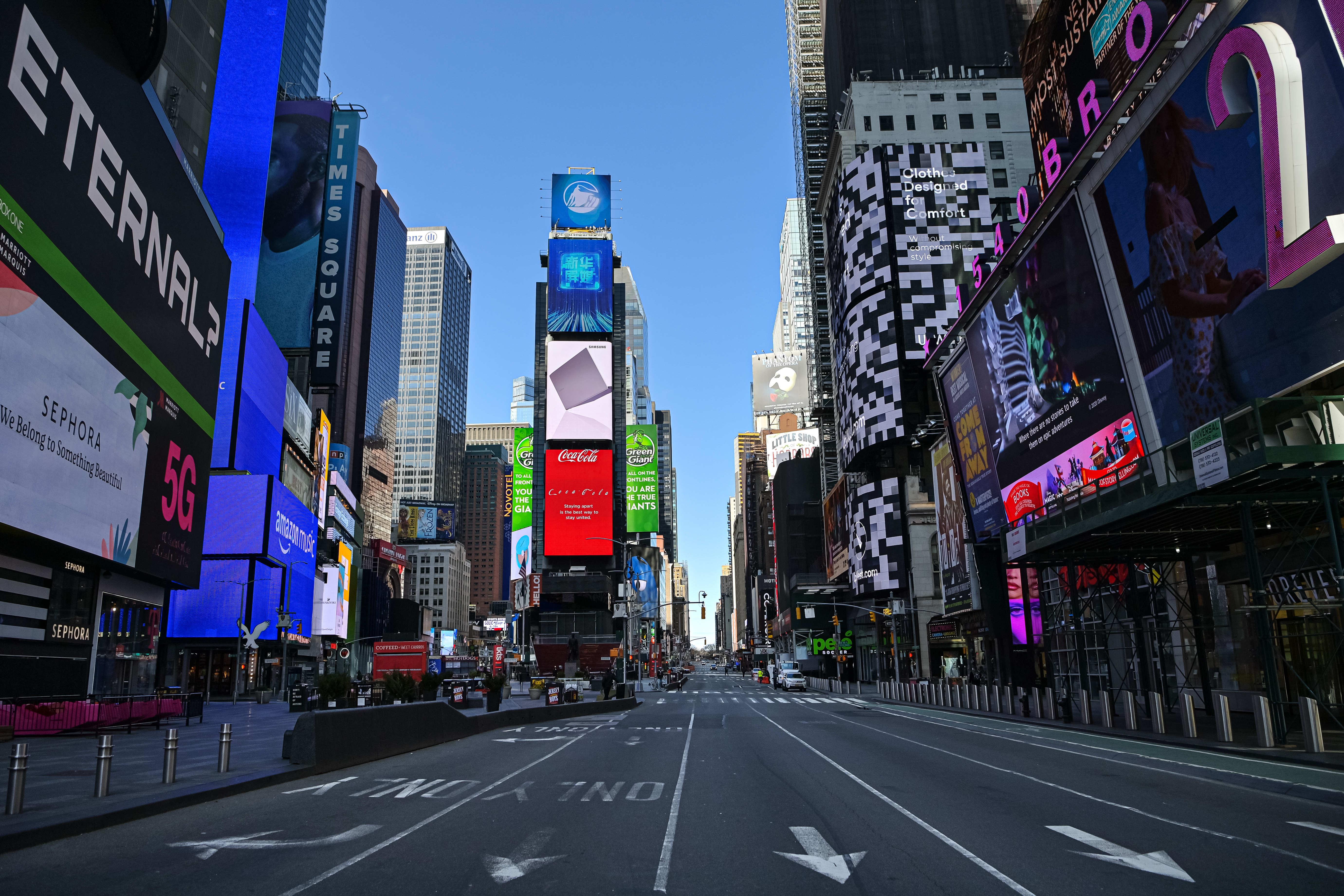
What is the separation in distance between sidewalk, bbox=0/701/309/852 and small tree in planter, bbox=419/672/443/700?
733cm

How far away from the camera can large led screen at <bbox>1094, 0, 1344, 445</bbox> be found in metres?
17.6

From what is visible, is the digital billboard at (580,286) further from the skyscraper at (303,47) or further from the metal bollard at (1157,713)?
the metal bollard at (1157,713)

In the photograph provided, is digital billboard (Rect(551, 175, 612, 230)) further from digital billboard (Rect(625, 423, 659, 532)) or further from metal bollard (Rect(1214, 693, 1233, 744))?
metal bollard (Rect(1214, 693, 1233, 744))

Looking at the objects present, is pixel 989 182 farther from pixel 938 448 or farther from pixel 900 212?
pixel 938 448

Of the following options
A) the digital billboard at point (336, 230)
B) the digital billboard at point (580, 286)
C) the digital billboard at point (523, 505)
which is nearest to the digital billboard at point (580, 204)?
the digital billboard at point (580, 286)

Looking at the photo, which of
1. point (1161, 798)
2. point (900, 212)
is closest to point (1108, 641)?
point (1161, 798)

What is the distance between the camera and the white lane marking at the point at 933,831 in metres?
7.63


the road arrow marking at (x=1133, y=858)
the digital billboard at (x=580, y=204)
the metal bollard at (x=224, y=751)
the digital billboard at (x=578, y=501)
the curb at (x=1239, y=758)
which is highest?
the digital billboard at (x=580, y=204)

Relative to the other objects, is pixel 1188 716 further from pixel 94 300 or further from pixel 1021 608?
pixel 94 300

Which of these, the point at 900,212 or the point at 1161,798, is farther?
the point at 900,212

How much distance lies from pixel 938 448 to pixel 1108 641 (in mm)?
23348

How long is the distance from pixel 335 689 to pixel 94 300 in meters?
14.9

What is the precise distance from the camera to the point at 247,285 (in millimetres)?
63344

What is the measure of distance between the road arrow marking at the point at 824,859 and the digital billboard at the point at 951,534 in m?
46.6
